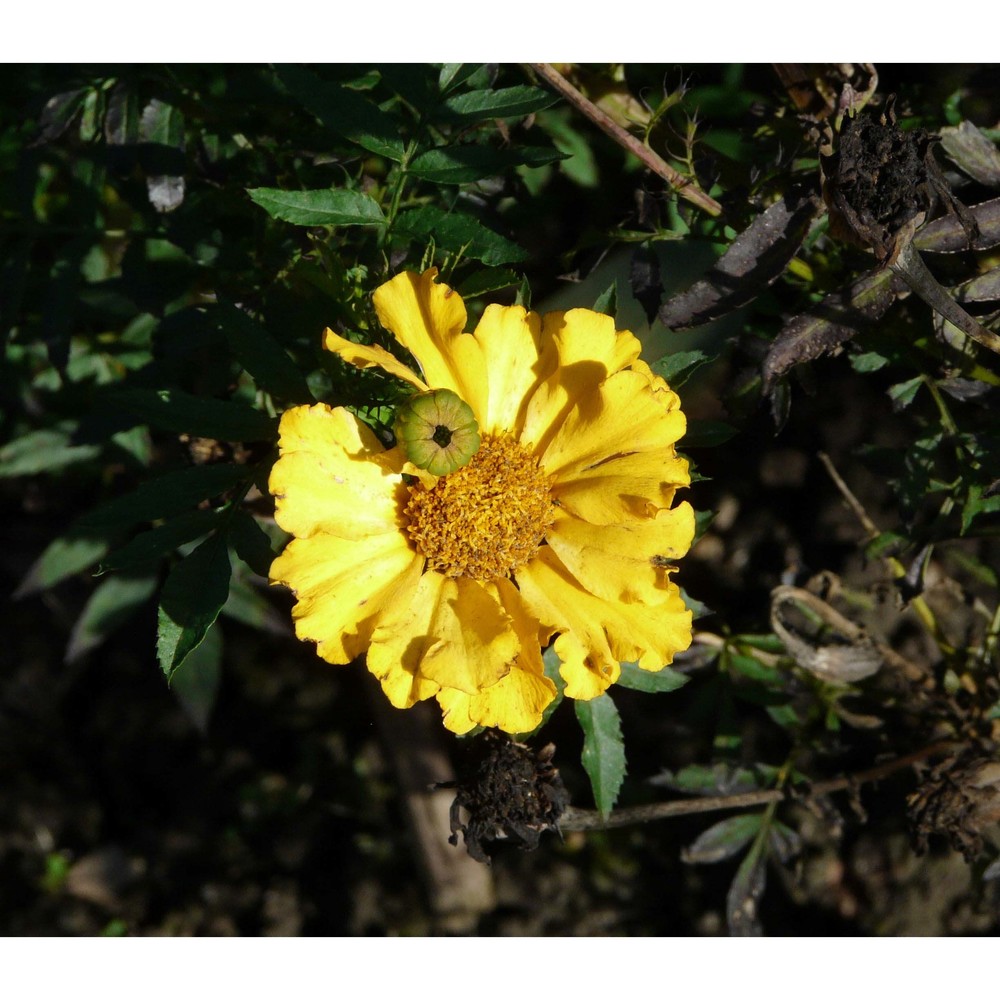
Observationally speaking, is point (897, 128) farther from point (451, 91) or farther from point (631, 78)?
point (631, 78)

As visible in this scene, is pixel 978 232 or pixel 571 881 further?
pixel 571 881

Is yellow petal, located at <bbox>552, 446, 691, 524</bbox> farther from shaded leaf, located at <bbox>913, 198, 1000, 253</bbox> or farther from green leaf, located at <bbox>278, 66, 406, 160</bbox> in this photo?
green leaf, located at <bbox>278, 66, 406, 160</bbox>

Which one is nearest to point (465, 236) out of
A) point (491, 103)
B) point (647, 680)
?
point (491, 103)

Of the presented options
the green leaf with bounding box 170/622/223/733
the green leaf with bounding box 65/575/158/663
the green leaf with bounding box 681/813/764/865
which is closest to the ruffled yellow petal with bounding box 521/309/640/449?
the green leaf with bounding box 681/813/764/865

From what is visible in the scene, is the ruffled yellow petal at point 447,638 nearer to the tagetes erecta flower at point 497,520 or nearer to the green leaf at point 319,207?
the tagetes erecta flower at point 497,520

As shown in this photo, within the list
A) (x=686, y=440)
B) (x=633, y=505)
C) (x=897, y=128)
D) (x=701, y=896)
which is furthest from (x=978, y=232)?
(x=701, y=896)

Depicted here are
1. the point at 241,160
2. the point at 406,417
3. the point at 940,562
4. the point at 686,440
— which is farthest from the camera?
the point at 940,562

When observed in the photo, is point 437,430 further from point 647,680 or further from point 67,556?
point 67,556

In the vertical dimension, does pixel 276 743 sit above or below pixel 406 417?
below
